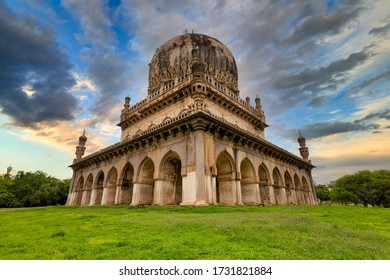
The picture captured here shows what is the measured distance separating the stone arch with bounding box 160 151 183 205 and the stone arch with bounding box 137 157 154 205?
5.84ft

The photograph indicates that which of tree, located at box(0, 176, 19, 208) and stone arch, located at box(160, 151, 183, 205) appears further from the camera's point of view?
tree, located at box(0, 176, 19, 208)

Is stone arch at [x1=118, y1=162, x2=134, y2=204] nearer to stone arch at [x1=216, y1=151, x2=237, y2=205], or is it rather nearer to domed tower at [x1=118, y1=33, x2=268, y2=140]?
domed tower at [x1=118, y1=33, x2=268, y2=140]

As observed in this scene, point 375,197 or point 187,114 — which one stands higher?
point 187,114

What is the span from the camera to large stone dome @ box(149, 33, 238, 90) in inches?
1011

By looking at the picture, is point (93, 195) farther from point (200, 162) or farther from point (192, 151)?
point (200, 162)

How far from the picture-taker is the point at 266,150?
21.0 metres

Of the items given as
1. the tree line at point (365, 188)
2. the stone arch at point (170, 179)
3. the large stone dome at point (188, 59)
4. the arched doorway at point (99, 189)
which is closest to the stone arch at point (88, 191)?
the arched doorway at point (99, 189)

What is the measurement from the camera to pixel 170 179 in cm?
1773

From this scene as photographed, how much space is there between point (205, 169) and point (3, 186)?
4309 centimetres

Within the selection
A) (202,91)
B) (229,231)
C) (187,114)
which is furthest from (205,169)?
(229,231)

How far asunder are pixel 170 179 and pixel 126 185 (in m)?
6.07

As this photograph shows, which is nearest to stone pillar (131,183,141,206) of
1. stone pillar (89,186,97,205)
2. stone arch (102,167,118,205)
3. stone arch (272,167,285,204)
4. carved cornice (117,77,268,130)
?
stone arch (102,167,118,205)
